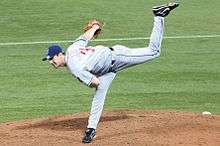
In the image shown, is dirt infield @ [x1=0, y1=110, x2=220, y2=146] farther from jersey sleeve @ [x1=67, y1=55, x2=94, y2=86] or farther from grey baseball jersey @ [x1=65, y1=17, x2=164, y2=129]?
jersey sleeve @ [x1=67, y1=55, x2=94, y2=86]

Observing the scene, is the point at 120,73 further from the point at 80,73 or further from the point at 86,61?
the point at 80,73

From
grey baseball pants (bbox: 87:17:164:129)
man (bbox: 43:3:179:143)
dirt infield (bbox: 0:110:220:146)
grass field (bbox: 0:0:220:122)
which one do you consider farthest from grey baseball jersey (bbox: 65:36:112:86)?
grass field (bbox: 0:0:220:122)

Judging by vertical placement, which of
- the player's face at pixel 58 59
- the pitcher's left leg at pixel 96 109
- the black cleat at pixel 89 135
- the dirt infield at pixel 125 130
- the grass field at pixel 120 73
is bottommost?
the grass field at pixel 120 73

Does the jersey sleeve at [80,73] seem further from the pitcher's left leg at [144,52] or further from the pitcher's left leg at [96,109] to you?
the pitcher's left leg at [144,52]

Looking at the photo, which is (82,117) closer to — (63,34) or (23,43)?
(23,43)

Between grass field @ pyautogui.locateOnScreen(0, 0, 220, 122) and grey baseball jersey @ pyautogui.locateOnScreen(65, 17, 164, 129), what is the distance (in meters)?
2.58

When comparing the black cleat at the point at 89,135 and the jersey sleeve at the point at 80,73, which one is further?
the black cleat at the point at 89,135

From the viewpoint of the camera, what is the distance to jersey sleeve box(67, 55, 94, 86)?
882 cm

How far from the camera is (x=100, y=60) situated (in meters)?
9.14

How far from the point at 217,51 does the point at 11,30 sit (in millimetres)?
6334

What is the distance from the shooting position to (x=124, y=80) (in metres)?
14.1

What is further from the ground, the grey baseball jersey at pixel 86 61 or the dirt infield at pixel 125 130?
the grey baseball jersey at pixel 86 61

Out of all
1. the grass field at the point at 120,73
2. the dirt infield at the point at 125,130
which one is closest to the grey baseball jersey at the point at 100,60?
the dirt infield at the point at 125,130

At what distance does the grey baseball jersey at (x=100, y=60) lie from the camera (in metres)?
8.95
